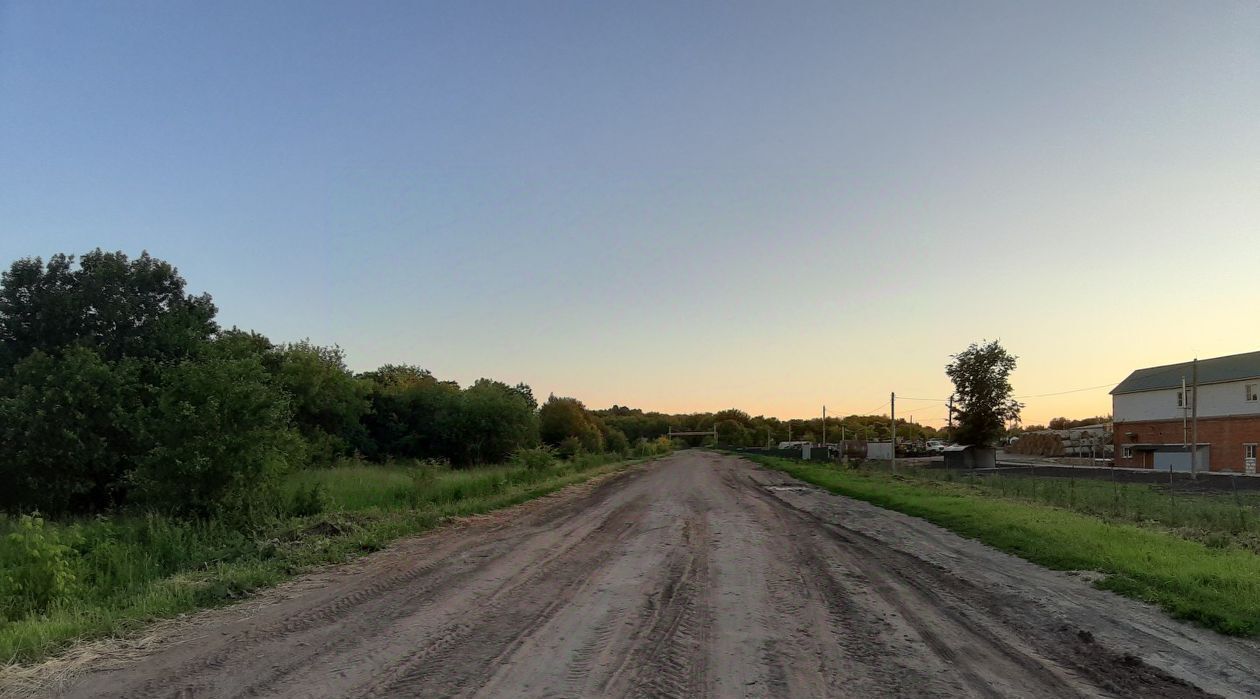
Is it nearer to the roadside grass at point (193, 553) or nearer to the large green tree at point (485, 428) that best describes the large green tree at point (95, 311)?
the roadside grass at point (193, 553)

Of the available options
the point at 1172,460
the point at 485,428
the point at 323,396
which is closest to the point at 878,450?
the point at 1172,460

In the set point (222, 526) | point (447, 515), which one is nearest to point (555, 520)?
point (447, 515)

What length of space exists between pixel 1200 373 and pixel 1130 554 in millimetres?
55251

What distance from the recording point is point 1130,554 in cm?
1057

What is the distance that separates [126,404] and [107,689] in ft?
48.9

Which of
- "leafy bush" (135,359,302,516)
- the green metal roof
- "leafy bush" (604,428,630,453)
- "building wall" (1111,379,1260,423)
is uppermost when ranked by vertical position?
the green metal roof

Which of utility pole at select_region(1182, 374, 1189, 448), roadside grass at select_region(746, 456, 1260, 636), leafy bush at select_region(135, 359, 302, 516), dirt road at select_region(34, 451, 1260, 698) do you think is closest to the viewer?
dirt road at select_region(34, 451, 1260, 698)

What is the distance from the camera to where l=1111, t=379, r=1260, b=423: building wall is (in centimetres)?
4812

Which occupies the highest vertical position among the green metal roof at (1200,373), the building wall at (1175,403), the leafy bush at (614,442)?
the green metal roof at (1200,373)

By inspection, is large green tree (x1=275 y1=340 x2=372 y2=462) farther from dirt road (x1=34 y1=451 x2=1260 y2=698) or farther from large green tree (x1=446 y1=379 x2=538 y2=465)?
dirt road (x1=34 y1=451 x2=1260 y2=698)

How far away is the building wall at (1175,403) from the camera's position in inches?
1895

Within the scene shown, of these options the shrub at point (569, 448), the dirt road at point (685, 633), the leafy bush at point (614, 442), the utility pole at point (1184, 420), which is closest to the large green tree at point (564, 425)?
the shrub at point (569, 448)

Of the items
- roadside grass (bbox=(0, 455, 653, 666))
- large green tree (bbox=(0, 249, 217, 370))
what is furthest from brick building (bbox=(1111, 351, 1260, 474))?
large green tree (bbox=(0, 249, 217, 370))

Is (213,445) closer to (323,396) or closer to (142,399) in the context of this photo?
(142,399)
